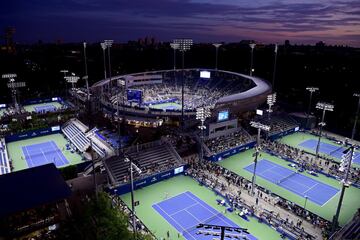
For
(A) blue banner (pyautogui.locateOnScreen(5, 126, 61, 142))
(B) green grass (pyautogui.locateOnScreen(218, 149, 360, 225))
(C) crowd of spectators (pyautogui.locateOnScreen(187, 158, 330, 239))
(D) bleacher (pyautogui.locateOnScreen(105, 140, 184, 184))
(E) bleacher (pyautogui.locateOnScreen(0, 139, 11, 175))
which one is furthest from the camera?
(A) blue banner (pyautogui.locateOnScreen(5, 126, 61, 142))

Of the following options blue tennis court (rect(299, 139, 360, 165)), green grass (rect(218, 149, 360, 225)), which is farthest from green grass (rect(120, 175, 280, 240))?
blue tennis court (rect(299, 139, 360, 165))

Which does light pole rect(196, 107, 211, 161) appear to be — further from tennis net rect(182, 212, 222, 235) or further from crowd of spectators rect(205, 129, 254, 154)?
tennis net rect(182, 212, 222, 235)

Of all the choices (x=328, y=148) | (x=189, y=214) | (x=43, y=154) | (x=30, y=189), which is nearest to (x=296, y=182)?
(x=328, y=148)

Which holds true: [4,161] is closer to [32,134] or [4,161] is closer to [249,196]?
[32,134]

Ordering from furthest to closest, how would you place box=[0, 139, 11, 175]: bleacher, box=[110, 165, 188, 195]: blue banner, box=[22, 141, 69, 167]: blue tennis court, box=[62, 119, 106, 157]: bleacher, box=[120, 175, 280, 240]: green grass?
box=[62, 119, 106, 157]: bleacher
box=[22, 141, 69, 167]: blue tennis court
box=[0, 139, 11, 175]: bleacher
box=[110, 165, 188, 195]: blue banner
box=[120, 175, 280, 240]: green grass

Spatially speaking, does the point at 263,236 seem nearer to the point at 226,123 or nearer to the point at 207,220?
the point at 207,220

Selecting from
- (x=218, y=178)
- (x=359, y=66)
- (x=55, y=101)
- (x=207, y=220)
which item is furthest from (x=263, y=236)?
(x=359, y=66)

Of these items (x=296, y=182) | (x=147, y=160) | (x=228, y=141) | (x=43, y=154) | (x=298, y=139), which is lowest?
(x=296, y=182)
